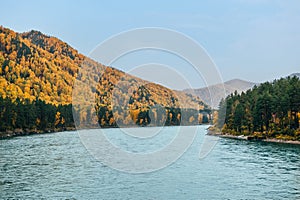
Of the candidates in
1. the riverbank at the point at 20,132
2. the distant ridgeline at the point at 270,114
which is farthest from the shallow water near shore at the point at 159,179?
the riverbank at the point at 20,132

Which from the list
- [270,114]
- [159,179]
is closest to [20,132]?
[270,114]

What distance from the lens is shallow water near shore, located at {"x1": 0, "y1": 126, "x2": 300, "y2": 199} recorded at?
3145 centimetres

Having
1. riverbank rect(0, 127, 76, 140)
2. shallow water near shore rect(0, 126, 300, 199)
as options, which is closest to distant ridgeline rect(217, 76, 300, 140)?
shallow water near shore rect(0, 126, 300, 199)

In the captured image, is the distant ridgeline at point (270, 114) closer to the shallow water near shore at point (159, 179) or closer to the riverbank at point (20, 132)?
the shallow water near shore at point (159, 179)

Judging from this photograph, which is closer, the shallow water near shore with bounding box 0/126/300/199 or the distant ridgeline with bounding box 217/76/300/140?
the shallow water near shore with bounding box 0/126/300/199

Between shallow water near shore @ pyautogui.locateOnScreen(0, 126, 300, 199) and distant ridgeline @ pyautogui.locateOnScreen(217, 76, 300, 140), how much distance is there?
1324 inches

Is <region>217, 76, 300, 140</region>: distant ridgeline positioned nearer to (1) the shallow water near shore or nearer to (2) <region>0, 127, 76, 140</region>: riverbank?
(1) the shallow water near shore

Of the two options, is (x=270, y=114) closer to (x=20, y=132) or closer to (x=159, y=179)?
(x=159, y=179)

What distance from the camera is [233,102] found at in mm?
122688

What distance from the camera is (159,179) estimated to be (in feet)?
125

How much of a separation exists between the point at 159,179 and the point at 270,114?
218 feet

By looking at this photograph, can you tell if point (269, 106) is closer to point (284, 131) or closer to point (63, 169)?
point (284, 131)

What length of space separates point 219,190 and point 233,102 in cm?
9278

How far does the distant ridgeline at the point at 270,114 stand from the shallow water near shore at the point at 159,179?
3363 cm
